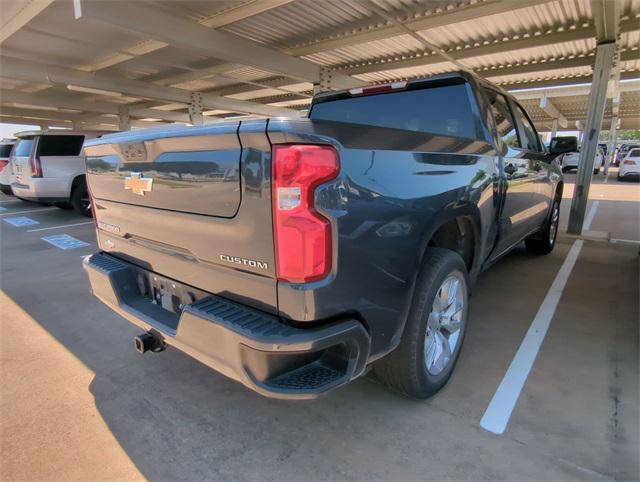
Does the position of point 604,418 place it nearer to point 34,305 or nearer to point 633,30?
point 34,305

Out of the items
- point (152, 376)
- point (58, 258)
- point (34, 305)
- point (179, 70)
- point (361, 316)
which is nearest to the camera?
point (361, 316)

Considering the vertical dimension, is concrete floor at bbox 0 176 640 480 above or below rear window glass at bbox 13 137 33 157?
below

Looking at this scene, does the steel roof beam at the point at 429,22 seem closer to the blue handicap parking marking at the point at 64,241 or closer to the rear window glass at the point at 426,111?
the rear window glass at the point at 426,111

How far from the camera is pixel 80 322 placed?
12.0 feet

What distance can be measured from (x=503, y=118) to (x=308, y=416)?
287 cm

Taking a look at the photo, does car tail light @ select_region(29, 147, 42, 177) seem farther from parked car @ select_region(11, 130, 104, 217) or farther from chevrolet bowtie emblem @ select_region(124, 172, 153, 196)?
chevrolet bowtie emblem @ select_region(124, 172, 153, 196)

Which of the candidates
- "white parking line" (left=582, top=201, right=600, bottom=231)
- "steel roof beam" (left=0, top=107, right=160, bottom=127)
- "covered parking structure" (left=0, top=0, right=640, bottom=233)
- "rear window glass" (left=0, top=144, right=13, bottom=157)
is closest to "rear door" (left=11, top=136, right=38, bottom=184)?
"rear window glass" (left=0, top=144, right=13, bottom=157)

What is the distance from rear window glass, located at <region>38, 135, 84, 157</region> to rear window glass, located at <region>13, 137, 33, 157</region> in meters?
0.28

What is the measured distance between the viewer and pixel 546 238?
5.66 m

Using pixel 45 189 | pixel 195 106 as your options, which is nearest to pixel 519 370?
pixel 45 189

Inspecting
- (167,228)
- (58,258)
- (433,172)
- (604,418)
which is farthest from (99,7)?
(604,418)

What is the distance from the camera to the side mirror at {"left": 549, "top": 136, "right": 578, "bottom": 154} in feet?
15.0

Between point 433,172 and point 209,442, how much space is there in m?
1.90

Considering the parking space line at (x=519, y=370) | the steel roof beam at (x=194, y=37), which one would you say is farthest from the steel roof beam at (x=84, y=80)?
the parking space line at (x=519, y=370)
